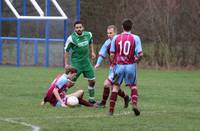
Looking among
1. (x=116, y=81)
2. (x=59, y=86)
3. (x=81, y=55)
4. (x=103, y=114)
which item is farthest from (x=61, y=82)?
(x=116, y=81)

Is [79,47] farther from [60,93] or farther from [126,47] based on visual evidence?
[126,47]

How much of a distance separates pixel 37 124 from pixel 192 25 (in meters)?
26.2

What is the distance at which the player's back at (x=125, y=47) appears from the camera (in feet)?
40.8

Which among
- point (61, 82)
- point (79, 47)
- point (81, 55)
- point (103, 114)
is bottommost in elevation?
point (103, 114)

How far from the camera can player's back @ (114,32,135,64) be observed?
12430 mm

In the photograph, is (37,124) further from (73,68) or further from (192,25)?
(192,25)

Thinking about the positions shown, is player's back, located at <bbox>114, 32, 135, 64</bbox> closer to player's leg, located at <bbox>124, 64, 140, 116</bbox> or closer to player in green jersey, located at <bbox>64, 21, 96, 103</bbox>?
player's leg, located at <bbox>124, 64, 140, 116</bbox>

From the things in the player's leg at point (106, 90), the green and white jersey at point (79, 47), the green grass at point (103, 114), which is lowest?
the green grass at point (103, 114)

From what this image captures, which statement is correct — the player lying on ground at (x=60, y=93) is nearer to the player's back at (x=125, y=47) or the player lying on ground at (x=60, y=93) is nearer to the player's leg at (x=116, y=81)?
the player's leg at (x=116, y=81)

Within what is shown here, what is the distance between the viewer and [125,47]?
490 inches

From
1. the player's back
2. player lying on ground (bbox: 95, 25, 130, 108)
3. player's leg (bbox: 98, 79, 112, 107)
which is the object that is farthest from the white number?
player's leg (bbox: 98, 79, 112, 107)

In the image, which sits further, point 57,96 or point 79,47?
point 79,47

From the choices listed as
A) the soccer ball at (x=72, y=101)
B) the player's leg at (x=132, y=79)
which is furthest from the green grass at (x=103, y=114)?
the player's leg at (x=132, y=79)

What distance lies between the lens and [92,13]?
148ft
